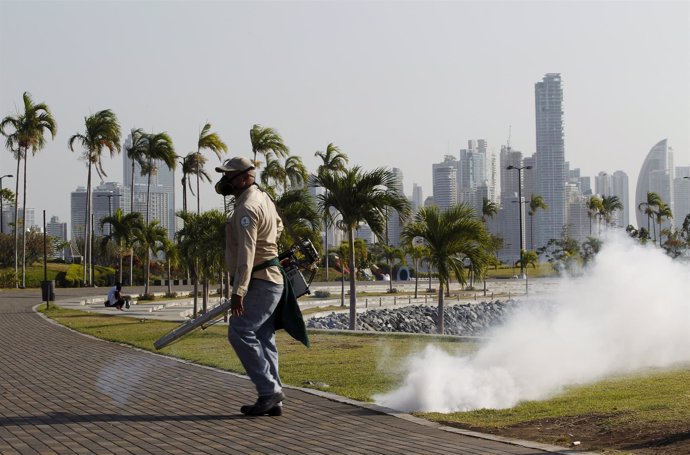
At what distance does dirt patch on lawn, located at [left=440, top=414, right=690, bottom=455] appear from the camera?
6.59 metres

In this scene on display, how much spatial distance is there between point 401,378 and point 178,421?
3.28 m

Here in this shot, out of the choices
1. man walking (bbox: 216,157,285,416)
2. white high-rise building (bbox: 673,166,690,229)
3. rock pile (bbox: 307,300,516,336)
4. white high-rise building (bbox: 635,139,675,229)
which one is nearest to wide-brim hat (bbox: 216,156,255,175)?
man walking (bbox: 216,157,285,416)

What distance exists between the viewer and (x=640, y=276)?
494 inches

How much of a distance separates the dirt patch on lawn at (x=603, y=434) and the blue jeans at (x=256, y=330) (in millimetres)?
1612

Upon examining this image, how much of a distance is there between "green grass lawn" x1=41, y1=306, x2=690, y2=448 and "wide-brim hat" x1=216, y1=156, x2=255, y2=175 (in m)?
2.49

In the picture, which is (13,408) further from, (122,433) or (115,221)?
(115,221)

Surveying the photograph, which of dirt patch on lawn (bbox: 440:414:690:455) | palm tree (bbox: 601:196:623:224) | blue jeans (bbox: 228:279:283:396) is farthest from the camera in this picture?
palm tree (bbox: 601:196:623:224)

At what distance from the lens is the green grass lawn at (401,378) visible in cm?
776

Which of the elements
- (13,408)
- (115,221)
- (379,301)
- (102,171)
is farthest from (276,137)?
(13,408)

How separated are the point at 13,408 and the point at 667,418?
591 cm

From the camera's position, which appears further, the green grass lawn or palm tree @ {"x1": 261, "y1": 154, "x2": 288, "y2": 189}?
palm tree @ {"x1": 261, "y1": 154, "x2": 288, "y2": 189}

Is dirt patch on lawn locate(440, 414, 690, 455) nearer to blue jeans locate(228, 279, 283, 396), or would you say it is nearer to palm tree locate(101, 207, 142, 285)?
blue jeans locate(228, 279, 283, 396)

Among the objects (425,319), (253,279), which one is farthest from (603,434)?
(425,319)

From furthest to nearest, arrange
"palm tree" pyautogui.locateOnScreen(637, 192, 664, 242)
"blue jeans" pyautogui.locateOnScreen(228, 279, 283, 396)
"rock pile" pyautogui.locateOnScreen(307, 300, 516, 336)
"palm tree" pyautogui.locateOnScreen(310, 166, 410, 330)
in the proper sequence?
"palm tree" pyautogui.locateOnScreen(637, 192, 664, 242), "rock pile" pyautogui.locateOnScreen(307, 300, 516, 336), "palm tree" pyautogui.locateOnScreen(310, 166, 410, 330), "blue jeans" pyautogui.locateOnScreen(228, 279, 283, 396)
